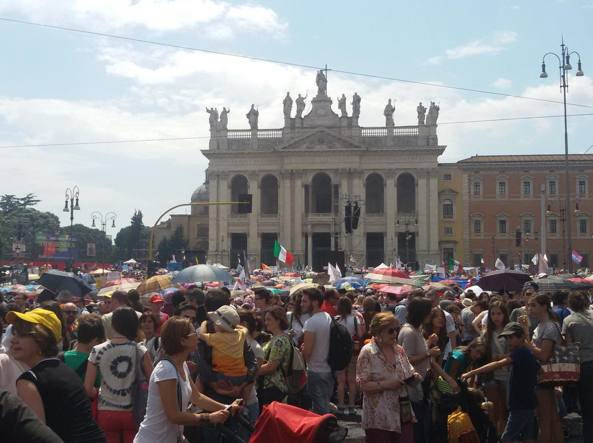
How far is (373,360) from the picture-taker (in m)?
6.62

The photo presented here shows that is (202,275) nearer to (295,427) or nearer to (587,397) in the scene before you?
(587,397)

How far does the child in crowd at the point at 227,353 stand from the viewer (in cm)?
659

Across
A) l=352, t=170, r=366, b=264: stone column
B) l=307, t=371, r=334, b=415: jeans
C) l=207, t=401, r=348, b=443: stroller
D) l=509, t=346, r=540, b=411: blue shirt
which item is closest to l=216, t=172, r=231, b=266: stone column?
l=352, t=170, r=366, b=264: stone column

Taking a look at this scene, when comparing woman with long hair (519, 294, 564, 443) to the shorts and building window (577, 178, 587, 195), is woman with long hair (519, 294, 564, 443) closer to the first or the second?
the shorts

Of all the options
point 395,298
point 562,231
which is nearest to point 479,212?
point 562,231

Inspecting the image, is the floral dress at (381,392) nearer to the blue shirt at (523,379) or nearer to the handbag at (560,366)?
the blue shirt at (523,379)

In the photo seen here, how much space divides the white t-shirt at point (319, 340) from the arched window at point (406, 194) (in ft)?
207

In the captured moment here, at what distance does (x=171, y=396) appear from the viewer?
5125 millimetres

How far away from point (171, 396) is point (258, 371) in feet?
7.34

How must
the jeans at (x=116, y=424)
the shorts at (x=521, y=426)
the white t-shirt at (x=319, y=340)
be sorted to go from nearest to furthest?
the jeans at (x=116, y=424)
the shorts at (x=521, y=426)
the white t-shirt at (x=319, y=340)

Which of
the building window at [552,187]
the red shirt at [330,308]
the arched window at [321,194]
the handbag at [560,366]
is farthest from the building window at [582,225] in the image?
the handbag at [560,366]

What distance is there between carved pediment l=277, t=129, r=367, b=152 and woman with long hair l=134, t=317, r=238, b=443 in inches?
2567

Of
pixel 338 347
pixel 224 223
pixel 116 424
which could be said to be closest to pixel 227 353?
pixel 116 424

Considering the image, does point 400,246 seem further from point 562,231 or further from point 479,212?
point 562,231
